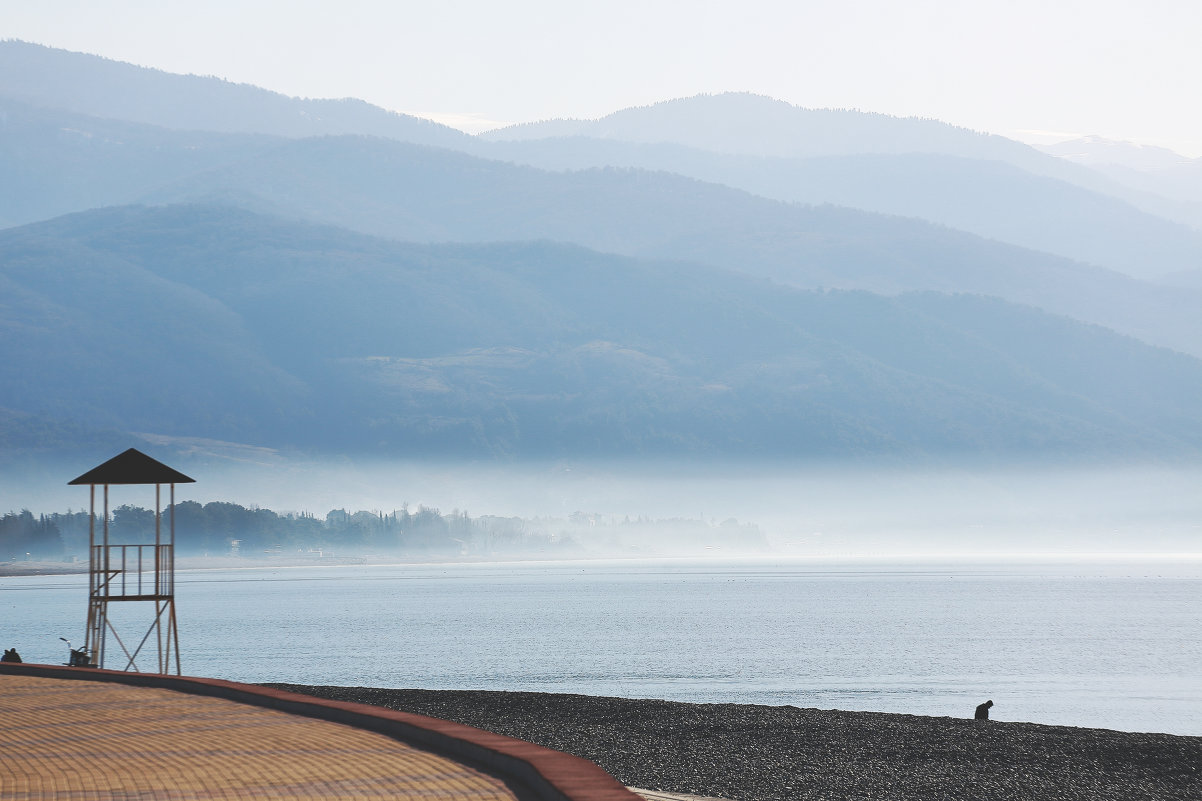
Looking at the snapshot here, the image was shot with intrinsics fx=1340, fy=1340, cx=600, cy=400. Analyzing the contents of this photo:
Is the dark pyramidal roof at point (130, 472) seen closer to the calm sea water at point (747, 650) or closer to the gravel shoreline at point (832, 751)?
the gravel shoreline at point (832, 751)

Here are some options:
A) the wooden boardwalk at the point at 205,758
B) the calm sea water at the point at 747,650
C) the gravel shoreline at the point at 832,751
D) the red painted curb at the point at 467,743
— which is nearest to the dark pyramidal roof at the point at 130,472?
the gravel shoreline at the point at 832,751

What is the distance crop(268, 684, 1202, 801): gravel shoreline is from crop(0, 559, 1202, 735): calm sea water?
1567 cm

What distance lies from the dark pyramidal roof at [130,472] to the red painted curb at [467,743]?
940 cm

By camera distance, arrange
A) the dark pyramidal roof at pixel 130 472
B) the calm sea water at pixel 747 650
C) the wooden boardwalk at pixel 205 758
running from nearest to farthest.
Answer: the wooden boardwalk at pixel 205 758 < the dark pyramidal roof at pixel 130 472 < the calm sea water at pixel 747 650

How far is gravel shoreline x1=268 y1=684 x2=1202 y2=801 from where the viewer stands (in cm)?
2144

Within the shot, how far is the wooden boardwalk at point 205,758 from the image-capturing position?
12.2 meters

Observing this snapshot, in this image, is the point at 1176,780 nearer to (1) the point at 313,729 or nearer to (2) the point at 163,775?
(1) the point at 313,729

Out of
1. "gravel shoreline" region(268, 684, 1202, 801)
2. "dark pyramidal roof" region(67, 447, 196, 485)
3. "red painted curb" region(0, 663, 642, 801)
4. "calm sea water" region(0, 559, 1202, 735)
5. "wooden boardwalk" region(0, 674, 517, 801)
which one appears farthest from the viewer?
"calm sea water" region(0, 559, 1202, 735)

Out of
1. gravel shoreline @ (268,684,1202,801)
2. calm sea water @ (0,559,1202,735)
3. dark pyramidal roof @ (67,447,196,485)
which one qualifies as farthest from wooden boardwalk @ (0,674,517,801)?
calm sea water @ (0,559,1202,735)

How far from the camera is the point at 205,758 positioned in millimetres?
13898

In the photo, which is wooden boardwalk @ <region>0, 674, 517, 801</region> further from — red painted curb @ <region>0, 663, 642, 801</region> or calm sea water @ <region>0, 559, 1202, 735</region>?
calm sea water @ <region>0, 559, 1202, 735</region>

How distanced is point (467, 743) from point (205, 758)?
8.88ft

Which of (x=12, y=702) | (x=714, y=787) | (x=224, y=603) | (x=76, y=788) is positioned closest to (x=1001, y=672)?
(x=714, y=787)

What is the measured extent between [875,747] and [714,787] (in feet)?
19.1
